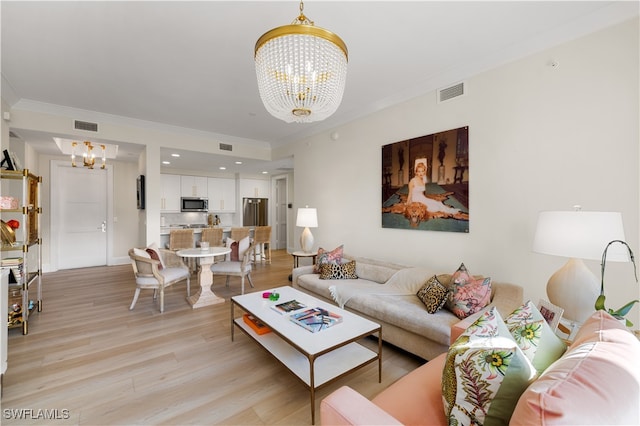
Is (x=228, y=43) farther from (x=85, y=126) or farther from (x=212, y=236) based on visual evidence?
(x=212, y=236)

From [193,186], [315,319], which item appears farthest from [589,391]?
[193,186]

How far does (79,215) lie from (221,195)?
3.08 metres

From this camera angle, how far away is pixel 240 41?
7.95ft

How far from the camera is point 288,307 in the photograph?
7.82 feet

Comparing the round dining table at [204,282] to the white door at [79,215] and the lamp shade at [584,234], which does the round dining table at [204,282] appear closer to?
the lamp shade at [584,234]

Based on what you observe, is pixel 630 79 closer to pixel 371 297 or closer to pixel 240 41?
→ pixel 371 297

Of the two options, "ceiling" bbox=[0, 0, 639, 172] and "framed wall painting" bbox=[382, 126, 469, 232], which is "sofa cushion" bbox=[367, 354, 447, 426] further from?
Answer: "ceiling" bbox=[0, 0, 639, 172]

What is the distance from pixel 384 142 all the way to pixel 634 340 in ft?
10.3

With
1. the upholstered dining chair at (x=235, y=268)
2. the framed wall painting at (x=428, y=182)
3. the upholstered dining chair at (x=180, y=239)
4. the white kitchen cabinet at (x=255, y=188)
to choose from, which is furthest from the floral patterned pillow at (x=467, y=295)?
the white kitchen cabinet at (x=255, y=188)

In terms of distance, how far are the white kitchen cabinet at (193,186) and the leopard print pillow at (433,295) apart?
21.1 ft

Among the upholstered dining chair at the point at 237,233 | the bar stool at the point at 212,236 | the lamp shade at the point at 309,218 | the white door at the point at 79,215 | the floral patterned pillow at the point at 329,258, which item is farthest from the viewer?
the upholstered dining chair at the point at 237,233

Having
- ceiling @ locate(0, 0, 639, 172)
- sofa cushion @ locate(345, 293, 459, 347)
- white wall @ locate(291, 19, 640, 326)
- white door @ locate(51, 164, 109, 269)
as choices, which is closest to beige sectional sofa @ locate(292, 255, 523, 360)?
sofa cushion @ locate(345, 293, 459, 347)

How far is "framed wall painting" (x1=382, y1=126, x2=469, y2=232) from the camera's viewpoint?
9.48 ft

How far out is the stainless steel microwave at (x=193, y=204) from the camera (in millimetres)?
7047
